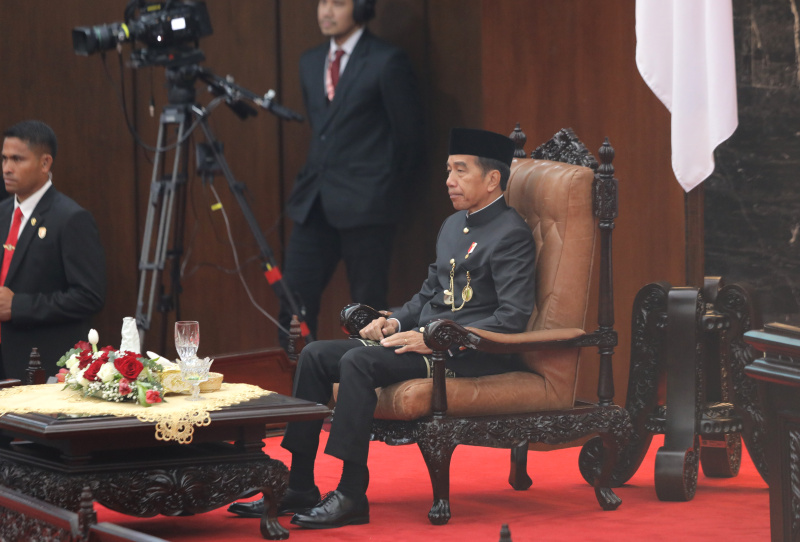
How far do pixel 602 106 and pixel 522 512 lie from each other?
76.5 inches

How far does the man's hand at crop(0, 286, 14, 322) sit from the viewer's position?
15.7ft

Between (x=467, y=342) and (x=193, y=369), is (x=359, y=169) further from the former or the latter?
(x=193, y=369)

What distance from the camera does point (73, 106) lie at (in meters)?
6.20

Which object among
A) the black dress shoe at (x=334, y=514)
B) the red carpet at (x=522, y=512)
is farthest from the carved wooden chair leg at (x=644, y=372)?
the black dress shoe at (x=334, y=514)

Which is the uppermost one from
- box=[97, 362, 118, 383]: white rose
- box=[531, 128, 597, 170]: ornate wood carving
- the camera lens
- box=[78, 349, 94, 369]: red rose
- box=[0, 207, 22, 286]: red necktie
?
the camera lens

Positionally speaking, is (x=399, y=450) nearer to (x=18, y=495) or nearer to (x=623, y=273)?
(x=623, y=273)

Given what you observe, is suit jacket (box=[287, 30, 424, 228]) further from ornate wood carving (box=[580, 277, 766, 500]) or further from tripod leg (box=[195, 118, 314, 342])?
ornate wood carving (box=[580, 277, 766, 500])

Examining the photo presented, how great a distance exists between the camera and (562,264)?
4105 mm

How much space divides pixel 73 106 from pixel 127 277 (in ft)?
2.79

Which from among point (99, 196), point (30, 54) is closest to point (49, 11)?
point (30, 54)

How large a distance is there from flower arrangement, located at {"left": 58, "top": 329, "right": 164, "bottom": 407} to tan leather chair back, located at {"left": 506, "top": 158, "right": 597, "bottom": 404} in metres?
1.19

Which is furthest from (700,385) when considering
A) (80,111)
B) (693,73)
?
(80,111)

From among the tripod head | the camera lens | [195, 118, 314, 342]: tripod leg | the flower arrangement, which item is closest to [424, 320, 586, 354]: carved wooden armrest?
the flower arrangement

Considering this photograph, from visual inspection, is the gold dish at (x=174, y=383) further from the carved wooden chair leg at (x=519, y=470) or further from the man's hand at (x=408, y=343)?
the carved wooden chair leg at (x=519, y=470)
